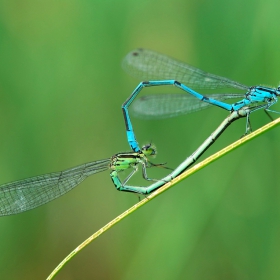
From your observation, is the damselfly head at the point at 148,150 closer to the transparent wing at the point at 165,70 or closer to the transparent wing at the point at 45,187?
the transparent wing at the point at 45,187

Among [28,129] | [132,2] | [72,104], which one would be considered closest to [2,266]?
[28,129]

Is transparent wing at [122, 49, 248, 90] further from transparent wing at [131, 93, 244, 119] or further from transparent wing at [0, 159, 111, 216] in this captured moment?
transparent wing at [0, 159, 111, 216]

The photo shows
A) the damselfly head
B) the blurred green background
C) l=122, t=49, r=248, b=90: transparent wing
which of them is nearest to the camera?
the damselfly head

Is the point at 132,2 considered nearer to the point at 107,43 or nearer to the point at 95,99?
the point at 107,43

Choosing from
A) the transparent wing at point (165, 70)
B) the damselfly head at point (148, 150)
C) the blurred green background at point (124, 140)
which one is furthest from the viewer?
the transparent wing at point (165, 70)

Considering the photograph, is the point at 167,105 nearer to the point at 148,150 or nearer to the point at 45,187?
the point at 148,150

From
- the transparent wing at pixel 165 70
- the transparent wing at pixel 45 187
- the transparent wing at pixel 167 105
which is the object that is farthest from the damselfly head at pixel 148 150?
the transparent wing at pixel 165 70

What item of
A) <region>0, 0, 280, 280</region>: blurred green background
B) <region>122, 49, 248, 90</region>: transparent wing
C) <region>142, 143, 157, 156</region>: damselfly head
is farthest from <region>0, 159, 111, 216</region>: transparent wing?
<region>122, 49, 248, 90</region>: transparent wing
